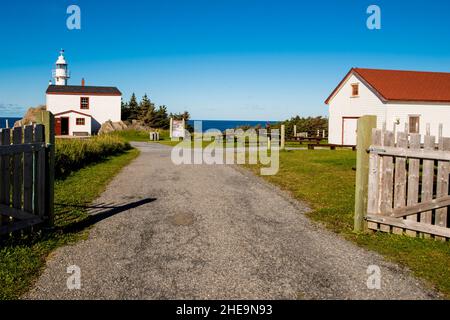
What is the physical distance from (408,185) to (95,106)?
49808 mm

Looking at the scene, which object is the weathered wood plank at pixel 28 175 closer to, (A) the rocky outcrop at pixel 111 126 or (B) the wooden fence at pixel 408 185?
(B) the wooden fence at pixel 408 185

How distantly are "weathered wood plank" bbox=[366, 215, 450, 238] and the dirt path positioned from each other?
31.2 inches

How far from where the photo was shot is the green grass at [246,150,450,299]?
4.92 meters

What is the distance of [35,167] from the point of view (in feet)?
20.4

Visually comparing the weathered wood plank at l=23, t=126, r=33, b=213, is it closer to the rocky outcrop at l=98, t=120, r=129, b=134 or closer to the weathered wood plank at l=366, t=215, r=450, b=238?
the weathered wood plank at l=366, t=215, r=450, b=238

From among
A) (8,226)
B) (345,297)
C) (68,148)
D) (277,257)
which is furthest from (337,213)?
(68,148)

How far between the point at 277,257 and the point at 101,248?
2.63 m

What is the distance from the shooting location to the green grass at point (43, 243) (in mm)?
4316

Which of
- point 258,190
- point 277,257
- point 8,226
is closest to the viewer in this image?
point 277,257

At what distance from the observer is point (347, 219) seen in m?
7.51

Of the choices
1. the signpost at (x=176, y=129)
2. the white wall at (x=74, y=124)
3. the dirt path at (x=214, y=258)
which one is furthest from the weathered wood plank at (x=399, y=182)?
the white wall at (x=74, y=124)

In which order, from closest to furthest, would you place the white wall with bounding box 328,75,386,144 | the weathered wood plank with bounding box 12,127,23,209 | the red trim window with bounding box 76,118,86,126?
the weathered wood plank with bounding box 12,127,23,209 → the white wall with bounding box 328,75,386,144 → the red trim window with bounding box 76,118,86,126

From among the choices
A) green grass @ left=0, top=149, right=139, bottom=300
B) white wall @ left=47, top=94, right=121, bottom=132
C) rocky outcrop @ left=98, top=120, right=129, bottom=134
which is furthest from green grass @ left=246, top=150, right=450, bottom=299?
white wall @ left=47, top=94, right=121, bottom=132

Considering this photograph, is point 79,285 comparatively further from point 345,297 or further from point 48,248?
point 345,297
